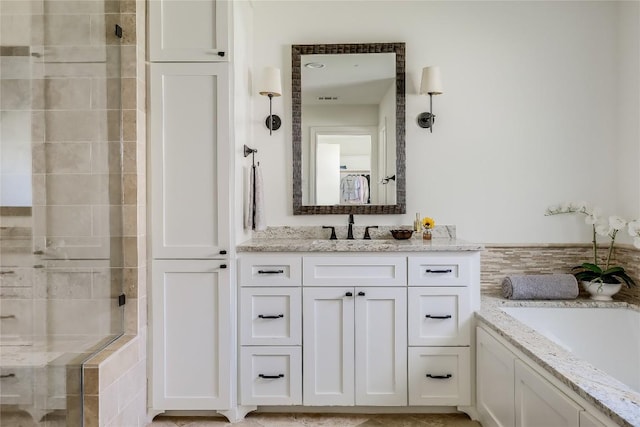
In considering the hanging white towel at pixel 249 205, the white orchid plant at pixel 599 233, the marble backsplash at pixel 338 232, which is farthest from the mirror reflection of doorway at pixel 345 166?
the white orchid plant at pixel 599 233

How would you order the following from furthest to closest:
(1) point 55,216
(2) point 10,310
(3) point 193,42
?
(3) point 193,42, (1) point 55,216, (2) point 10,310

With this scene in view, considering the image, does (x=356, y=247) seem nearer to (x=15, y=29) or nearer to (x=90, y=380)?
(x=90, y=380)

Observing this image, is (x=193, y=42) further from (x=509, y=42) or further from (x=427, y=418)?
(x=427, y=418)

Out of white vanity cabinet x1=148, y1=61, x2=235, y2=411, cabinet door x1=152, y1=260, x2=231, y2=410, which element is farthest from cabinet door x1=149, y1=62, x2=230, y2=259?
cabinet door x1=152, y1=260, x2=231, y2=410

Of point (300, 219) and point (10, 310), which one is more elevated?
point (300, 219)

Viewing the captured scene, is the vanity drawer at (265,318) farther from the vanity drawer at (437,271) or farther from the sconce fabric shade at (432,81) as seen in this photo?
the sconce fabric shade at (432,81)

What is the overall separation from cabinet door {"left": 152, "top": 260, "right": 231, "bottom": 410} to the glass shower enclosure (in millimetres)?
224

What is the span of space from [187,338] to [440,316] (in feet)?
4.55

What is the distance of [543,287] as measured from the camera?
2.53m

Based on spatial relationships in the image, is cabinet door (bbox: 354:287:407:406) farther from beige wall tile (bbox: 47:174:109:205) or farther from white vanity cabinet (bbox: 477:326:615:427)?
beige wall tile (bbox: 47:174:109:205)

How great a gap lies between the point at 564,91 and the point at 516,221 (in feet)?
3.01

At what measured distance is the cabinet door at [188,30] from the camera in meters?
2.28

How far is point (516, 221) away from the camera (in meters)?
2.81

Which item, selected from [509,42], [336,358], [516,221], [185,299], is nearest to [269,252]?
[185,299]
